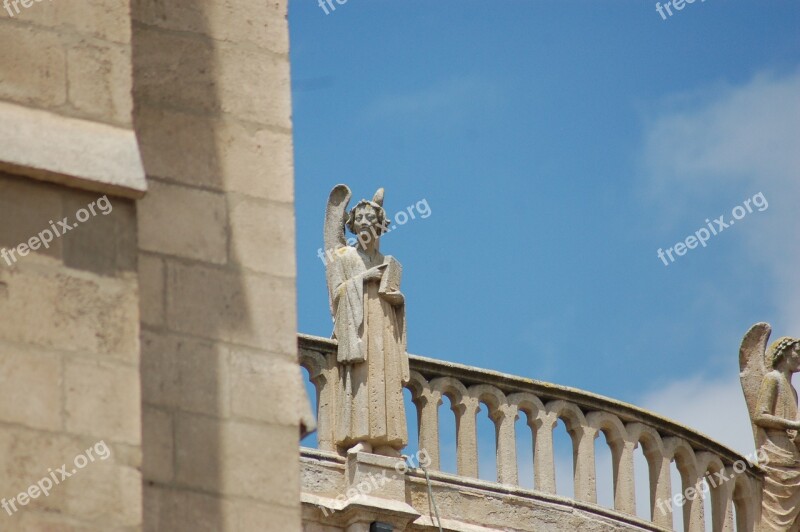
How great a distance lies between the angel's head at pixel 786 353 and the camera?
55.2 ft

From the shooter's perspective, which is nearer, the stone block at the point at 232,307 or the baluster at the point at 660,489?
the stone block at the point at 232,307

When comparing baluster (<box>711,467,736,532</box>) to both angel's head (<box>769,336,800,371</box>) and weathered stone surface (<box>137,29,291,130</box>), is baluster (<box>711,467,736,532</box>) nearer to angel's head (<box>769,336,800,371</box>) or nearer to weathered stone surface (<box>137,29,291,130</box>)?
angel's head (<box>769,336,800,371</box>)

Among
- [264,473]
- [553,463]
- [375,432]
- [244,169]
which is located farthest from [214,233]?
[553,463]

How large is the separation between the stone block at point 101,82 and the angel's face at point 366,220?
645 cm

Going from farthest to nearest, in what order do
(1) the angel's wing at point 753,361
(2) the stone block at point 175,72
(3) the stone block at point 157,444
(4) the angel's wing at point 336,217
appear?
1. (1) the angel's wing at point 753,361
2. (4) the angel's wing at point 336,217
3. (2) the stone block at point 175,72
4. (3) the stone block at point 157,444

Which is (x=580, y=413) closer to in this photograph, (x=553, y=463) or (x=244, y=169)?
(x=553, y=463)

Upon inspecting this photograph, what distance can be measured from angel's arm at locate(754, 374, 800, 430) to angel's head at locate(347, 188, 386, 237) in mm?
3383

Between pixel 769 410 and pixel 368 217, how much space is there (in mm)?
3576

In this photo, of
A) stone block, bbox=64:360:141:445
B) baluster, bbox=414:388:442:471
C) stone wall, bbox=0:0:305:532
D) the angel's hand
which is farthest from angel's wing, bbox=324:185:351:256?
stone block, bbox=64:360:141:445

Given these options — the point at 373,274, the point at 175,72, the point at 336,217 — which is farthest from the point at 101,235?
the point at 336,217

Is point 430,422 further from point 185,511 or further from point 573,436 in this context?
point 185,511

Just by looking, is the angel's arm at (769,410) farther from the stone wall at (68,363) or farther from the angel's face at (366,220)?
the stone wall at (68,363)

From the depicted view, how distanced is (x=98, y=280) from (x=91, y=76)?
0.76 metres

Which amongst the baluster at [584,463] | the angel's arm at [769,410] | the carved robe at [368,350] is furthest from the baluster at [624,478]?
the carved robe at [368,350]
